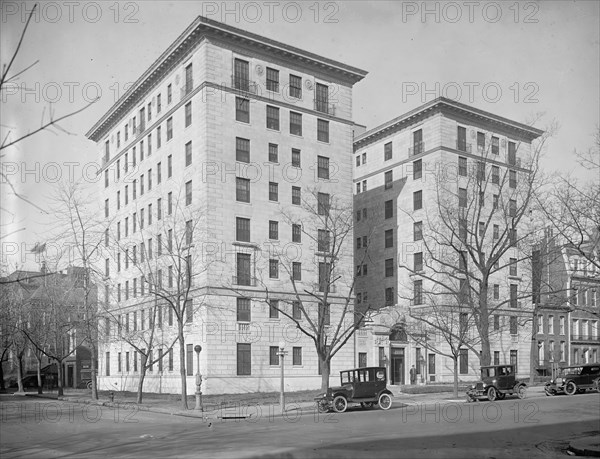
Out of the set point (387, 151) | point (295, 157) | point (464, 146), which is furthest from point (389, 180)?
point (295, 157)

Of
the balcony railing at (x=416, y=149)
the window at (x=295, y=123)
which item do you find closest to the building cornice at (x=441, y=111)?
the balcony railing at (x=416, y=149)

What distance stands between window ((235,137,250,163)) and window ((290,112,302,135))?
4.54 m

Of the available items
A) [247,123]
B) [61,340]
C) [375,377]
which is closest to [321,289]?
[247,123]

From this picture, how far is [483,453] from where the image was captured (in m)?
17.7

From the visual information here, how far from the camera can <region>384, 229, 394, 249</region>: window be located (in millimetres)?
75000

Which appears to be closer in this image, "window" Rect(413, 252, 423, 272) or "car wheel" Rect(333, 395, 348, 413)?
"car wheel" Rect(333, 395, 348, 413)

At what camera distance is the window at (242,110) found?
54.8 metres

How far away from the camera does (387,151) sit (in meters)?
77.5

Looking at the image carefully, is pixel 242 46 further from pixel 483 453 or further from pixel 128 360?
pixel 483 453

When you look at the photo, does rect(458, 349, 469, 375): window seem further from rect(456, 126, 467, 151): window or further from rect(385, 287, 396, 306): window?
rect(456, 126, 467, 151): window

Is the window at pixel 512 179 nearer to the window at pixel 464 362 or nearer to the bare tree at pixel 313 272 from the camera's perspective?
the window at pixel 464 362

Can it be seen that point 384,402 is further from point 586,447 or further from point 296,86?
point 296,86

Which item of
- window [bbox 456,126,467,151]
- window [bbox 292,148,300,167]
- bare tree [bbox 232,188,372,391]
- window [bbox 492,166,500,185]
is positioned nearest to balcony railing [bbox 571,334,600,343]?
window [bbox 492,166,500,185]

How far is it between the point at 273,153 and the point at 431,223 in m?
19.4
